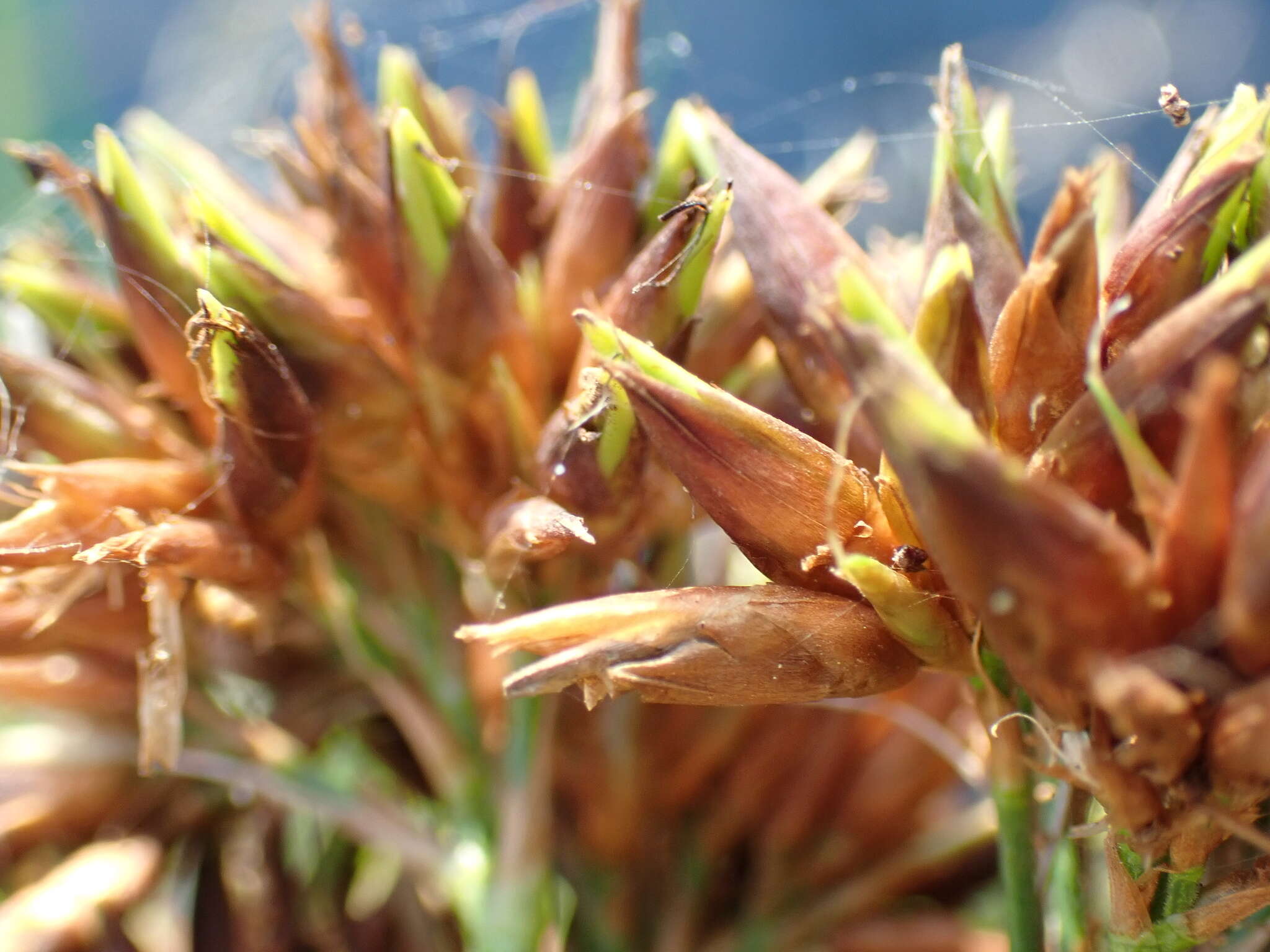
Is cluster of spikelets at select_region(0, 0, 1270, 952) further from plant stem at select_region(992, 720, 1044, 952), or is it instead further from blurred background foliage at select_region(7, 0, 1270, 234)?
blurred background foliage at select_region(7, 0, 1270, 234)

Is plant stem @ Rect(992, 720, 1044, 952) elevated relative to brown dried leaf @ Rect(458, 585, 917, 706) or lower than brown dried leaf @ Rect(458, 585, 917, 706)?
lower

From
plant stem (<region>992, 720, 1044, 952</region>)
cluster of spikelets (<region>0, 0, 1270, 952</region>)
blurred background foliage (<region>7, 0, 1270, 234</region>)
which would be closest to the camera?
cluster of spikelets (<region>0, 0, 1270, 952</region>)

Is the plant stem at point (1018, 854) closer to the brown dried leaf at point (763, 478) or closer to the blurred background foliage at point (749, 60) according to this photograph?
the brown dried leaf at point (763, 478)

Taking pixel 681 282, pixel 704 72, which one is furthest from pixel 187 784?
pixel 704 72

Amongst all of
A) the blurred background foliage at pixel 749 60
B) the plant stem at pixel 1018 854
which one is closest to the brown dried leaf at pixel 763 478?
the plant stem at pixel 1018 854

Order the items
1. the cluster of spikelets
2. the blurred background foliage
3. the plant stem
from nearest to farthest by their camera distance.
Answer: the cluster of spikelets → the plant stem → the blurred background foliage

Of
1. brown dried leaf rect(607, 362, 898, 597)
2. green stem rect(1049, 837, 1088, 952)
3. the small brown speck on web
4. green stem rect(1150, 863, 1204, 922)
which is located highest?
the small brown speck on web

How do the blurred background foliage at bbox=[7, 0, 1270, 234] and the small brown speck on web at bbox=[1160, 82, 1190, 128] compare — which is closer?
the small brown speck on web at bbox=[1160, 82, 1190, 128]

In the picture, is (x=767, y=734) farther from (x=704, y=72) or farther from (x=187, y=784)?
(x=704, y=72)

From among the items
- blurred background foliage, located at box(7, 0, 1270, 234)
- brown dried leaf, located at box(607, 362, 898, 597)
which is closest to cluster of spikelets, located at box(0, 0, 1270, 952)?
brown dried leaf, located at box(607, 362, 898, 597)

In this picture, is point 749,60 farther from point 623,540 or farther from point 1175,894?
point 1175,894
